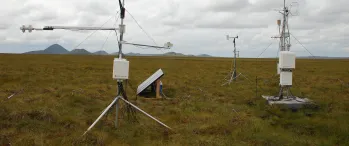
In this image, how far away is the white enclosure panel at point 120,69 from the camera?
8648mm

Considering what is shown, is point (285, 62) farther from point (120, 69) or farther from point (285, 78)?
point (120, 69)

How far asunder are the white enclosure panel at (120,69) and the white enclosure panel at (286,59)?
7.58 metres

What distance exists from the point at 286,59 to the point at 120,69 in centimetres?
789

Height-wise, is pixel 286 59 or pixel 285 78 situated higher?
pixel 286 59

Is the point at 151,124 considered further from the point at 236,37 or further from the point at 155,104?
the point at 236,37

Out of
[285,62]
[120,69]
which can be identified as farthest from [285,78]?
[120,69]

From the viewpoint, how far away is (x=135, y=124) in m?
10.3

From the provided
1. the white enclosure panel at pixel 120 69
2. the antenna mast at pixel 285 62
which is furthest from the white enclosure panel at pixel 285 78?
the white enclosure panel at pixel 120 69

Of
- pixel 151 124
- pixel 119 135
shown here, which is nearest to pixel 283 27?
pixel 151 124

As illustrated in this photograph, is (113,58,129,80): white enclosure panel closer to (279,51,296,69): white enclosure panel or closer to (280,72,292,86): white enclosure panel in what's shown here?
(279,51,296,69): white enclosure panel

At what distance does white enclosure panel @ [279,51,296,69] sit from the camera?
13.1 metres

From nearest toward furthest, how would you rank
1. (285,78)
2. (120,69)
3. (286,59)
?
(120,69) < (286,59) < (285,78)

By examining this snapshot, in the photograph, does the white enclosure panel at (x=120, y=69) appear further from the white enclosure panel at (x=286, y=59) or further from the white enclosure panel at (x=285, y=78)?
the white enclosure panel at (x=285, y=78)

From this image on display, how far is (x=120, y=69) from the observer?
28.5 ft
